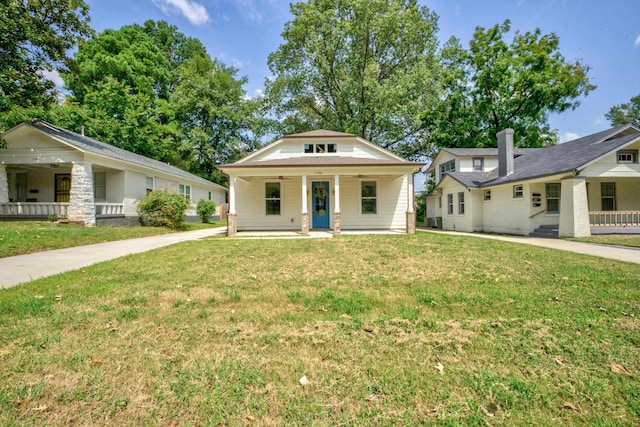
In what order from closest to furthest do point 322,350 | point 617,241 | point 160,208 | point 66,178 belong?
point 322,350 < point 617,241 < point 160,208 < point 66,178

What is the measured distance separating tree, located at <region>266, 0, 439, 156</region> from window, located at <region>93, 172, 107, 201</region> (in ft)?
58.0

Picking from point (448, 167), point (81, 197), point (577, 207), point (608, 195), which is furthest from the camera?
point (448, 167)

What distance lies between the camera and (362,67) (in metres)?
26.6

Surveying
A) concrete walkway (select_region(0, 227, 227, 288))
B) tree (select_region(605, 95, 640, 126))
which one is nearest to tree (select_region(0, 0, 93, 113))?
concrete walkway (select_region(0, 227, 227, 288))

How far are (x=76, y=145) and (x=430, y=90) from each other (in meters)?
26.1

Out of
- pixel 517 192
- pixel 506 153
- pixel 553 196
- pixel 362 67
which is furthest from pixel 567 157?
pixel 362 67

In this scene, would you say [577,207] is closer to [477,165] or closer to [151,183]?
[477,165]

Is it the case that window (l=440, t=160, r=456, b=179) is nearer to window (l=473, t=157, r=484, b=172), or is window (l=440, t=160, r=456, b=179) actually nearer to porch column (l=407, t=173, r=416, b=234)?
window (l=473, t=157, r=484, b=172)

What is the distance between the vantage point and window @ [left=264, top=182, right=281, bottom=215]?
15.4 m

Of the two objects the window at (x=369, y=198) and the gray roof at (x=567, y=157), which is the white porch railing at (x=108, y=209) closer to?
the window at (x=369, y=198)

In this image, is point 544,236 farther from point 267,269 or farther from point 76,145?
point 76,145

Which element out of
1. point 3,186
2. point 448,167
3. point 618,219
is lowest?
point 618,219

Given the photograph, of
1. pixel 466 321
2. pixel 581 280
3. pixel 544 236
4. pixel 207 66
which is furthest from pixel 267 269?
pixel 207 66

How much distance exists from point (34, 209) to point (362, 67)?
25967 mm
